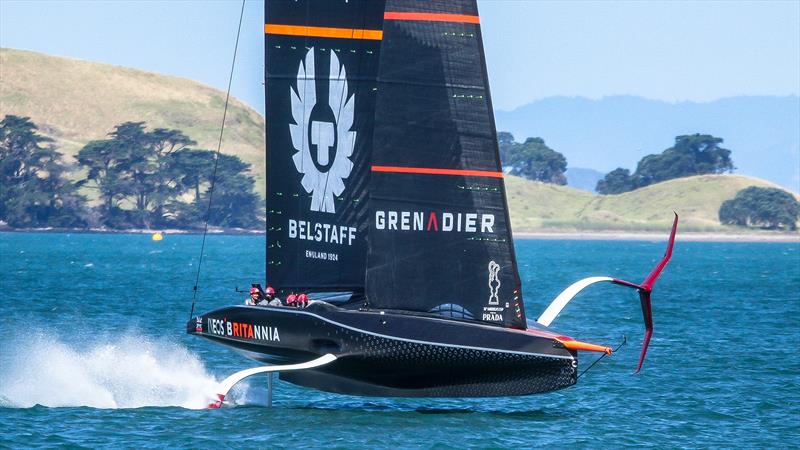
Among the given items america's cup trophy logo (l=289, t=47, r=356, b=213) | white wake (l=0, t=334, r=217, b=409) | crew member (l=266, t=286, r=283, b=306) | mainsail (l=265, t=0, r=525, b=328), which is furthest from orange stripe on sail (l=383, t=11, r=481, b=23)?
white wake (l=0, t=334, r=217, b=409)

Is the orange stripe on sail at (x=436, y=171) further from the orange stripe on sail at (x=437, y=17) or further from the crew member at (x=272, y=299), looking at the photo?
the crew member at (x=272, y=299)

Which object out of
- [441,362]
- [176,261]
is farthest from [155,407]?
[176,261]

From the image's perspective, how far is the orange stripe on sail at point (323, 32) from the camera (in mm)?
26031

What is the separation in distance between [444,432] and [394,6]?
284 inches

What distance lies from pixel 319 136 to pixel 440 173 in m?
3.59

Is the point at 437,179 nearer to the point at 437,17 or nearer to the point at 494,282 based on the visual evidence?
the point at 494,282

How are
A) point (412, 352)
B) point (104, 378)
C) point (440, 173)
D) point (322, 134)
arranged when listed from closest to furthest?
point (412, 352) < point (440, 173) < point (322, 134) < point (104, 378)

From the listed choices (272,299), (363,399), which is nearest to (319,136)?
(272,299)

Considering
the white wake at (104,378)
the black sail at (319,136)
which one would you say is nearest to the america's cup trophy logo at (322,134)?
the black sail at (319,136)

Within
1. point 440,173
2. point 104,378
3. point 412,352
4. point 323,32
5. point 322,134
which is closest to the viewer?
point 412,352

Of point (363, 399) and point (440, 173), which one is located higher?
point (440, 173)

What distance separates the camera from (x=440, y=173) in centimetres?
2386

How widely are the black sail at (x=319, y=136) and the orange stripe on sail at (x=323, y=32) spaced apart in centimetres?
2

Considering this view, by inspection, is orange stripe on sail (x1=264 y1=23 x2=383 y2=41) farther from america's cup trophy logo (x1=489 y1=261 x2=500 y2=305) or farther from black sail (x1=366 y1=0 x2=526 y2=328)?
america's cup trophy logo (x1=489 y1=261 x2=500 y2=305)
